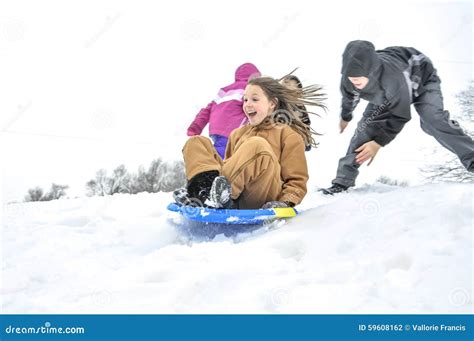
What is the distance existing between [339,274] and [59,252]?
3.76 ft

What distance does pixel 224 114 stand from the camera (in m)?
3.41

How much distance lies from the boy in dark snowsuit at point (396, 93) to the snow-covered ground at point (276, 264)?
0.67 meters

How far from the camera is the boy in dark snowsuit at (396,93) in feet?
8.80

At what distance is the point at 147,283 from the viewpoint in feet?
5.11

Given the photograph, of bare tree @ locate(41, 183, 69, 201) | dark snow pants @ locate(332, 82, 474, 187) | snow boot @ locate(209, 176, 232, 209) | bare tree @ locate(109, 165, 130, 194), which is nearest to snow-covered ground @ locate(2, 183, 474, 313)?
snow boot @ locate(209, 176, 232, 209)

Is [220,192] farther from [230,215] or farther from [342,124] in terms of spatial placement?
[342,124]

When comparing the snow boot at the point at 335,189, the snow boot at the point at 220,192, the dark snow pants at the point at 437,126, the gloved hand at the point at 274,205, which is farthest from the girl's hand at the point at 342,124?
the snow boot at the point at 220,192

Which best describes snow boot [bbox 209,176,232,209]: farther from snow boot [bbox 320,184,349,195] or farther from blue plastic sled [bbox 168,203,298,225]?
snow boot [bbox 320,184,349,195]

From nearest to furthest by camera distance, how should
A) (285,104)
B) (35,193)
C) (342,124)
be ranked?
1. (285,104)
2. (342,124)
3. (35,193)

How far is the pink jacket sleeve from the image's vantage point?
350cm

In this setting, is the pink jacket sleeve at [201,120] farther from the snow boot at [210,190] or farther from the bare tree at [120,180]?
the bare tree at [120,180]

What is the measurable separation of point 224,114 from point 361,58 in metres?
1.11

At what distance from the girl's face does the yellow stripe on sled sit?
1.98 feet

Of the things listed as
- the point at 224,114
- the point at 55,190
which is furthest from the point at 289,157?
the point at 55,190
